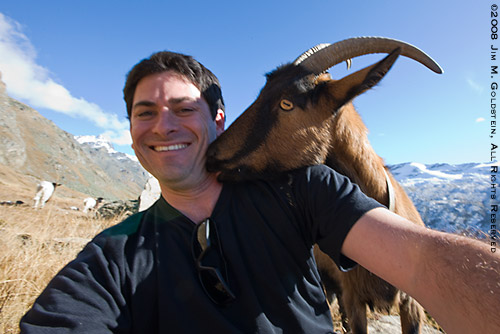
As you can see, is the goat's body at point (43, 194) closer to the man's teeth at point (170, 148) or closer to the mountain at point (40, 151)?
the man's teeth at point (170, 148)

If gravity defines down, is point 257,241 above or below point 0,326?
above

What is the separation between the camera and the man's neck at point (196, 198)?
1915 mm

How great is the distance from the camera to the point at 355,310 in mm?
2824

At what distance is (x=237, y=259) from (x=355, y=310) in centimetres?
208

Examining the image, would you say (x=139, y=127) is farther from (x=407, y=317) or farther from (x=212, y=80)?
(x=407, y=317)

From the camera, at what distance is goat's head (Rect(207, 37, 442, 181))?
7.34ft

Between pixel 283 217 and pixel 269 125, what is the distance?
103 cm

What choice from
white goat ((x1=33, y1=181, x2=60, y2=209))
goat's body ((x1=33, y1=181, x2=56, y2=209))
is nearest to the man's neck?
white goat ((x1=33, y1=181, x2=60, y2=209))

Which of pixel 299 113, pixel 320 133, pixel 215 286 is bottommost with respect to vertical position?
pixel 215 286

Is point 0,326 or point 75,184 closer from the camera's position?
point 0,326

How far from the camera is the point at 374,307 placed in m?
2.73

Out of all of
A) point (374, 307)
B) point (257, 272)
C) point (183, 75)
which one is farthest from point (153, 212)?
point (374, 307)

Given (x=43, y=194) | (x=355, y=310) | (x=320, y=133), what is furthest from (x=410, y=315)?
(x=43, y=194)

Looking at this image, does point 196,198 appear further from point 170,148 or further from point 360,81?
point 360,81
